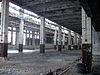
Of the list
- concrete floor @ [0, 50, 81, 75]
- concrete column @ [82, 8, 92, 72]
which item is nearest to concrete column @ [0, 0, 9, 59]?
concrete floor @ [0, 50, 81, 75]

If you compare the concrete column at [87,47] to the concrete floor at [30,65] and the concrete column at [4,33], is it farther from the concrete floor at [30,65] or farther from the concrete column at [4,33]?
the concrete column at [4,33]

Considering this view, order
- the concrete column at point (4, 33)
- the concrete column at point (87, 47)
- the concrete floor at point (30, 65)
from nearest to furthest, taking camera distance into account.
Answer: the concrete floor at point (30, 65), the concrete column at point (87, 47), the concrete column at point (4, 33)

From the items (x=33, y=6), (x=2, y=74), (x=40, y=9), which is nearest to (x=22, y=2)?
(x=33, y=6)

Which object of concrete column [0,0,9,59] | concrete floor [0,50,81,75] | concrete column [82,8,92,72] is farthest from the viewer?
concrete column [0,0,9,59]

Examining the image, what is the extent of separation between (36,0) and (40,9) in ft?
13.0

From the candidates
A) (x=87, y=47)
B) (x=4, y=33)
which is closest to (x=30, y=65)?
(x=87, y=47)

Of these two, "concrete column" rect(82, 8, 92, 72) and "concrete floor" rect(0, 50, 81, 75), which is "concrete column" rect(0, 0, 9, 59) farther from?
"concrete column" rect(82, 8, 92, 72)

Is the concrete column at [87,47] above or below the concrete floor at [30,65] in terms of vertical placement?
above

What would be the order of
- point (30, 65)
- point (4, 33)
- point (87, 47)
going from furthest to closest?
point (4, 33) → point (30, 65) → point (87, 47)

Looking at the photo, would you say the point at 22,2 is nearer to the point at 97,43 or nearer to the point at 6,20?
the point at 6,20

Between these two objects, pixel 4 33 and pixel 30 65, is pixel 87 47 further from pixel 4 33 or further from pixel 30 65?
pixel 4 33

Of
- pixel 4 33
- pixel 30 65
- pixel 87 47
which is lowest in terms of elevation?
pixel 30 65

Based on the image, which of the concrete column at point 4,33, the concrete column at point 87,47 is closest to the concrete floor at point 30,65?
the concrete column at point 4,33

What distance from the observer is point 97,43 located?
21.6 m
